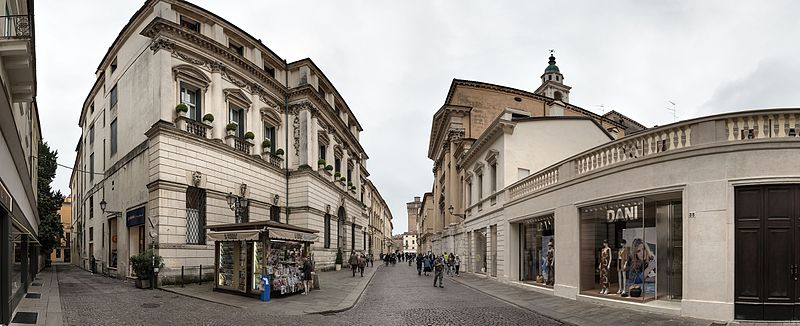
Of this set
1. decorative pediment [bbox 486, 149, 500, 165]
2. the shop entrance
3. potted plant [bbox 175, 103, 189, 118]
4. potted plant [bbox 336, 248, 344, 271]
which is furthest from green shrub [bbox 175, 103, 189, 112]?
the shop entrance

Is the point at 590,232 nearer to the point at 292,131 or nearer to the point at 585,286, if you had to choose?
the point at 585,286

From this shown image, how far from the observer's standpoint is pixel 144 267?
1966cm

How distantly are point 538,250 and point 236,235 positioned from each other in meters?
11.3

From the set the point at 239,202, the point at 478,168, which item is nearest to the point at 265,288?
the point at 239,202

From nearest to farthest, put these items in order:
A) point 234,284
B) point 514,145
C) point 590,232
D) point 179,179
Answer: point 590,232 → point 234,284 → point 179,179 → point 514,145

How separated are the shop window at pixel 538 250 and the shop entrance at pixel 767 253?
7229 mm

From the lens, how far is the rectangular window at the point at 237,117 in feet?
89.2

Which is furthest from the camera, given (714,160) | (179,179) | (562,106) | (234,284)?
(562,106)

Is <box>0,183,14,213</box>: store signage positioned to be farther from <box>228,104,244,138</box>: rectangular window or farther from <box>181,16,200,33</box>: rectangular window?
<box>228,104,244,138</box>: rectangular window

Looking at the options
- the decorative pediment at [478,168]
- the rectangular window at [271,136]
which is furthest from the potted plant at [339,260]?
the decorative pediment at [478,168]

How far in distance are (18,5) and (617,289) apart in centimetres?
1755

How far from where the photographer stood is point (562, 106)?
47719 millimetres

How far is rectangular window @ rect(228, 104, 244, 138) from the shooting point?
2719 centimetres

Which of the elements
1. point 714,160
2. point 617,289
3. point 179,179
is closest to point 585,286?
→ point 617,289
